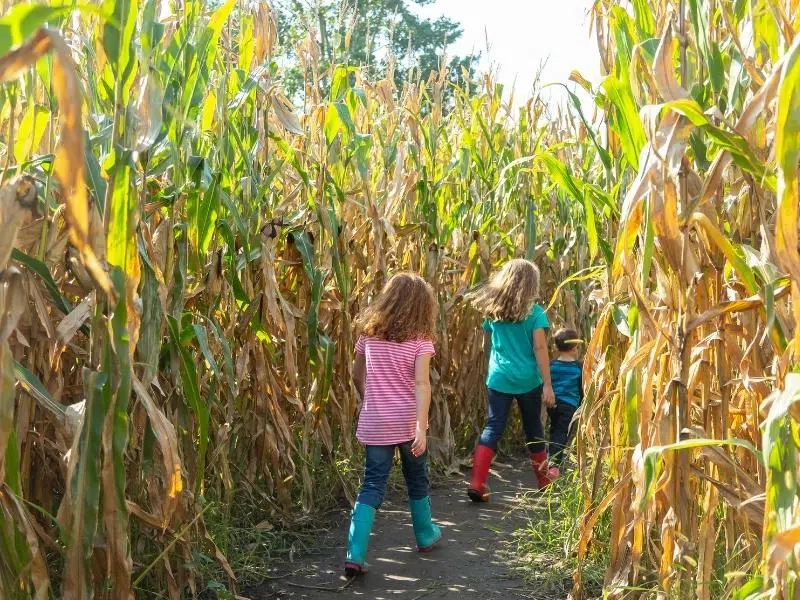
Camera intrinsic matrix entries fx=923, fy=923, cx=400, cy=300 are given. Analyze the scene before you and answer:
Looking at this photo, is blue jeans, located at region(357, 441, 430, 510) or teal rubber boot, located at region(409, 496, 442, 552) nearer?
blue jeans, located at region(357, 441, 430, 510)

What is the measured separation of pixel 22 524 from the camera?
1929mm

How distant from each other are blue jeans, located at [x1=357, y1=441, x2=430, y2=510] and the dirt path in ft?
0.91

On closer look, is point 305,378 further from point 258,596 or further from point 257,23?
point 257,23

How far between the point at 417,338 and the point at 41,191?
1831mm

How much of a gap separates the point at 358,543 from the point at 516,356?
167cm

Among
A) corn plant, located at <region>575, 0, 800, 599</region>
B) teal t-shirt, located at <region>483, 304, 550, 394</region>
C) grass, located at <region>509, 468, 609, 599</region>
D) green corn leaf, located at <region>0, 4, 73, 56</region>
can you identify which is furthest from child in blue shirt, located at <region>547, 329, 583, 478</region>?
green corn leaf, located at <region>0, 4, 73, 56</region>

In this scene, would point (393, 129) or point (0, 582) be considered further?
point (393, 129)

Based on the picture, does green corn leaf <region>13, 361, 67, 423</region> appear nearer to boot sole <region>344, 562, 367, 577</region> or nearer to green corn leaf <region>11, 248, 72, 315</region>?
green corn leaf <region>11, 248, 72, 315</region>

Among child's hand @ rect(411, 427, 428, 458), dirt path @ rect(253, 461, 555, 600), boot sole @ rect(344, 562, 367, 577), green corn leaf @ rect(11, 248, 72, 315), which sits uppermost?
green corn leaf @ rect(11, 248, 72, 315)

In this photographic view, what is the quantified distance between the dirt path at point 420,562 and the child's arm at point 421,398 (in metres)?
0.48

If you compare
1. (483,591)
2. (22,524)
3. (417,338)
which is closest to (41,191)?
(22,524)

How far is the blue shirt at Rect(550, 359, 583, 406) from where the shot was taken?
17.3 ft

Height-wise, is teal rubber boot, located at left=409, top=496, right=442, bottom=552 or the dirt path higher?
teal rubber boot, located at left=409, top=496, right=442, bottom=552

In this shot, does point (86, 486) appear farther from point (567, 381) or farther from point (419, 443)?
point (567, 381)
